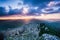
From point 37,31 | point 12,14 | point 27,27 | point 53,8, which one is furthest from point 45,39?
point 12,14

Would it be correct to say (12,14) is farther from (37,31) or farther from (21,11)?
(37,31)

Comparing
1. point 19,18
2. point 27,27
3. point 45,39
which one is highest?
point 19,18

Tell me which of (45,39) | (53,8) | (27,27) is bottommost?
(45,39)

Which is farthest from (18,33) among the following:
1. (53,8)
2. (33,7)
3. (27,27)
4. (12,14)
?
(53,8)

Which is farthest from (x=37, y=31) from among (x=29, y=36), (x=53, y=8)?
(x=53, y=8)

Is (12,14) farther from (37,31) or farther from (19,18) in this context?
(37,31)

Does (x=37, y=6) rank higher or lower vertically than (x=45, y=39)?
higher

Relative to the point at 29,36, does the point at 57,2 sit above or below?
above
